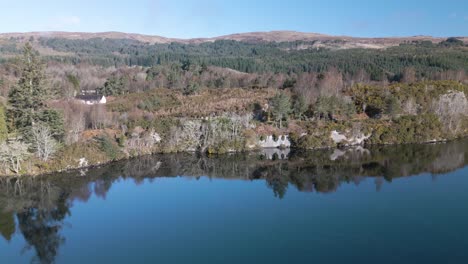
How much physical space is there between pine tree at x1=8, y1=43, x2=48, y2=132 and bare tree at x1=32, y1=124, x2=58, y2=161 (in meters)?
2.02

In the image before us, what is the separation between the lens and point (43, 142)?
33469 millimetres

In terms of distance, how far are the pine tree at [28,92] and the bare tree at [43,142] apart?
2017 millimetres

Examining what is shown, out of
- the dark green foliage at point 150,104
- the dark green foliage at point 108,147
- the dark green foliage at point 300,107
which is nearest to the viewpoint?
the dark green foliage at point 108,147

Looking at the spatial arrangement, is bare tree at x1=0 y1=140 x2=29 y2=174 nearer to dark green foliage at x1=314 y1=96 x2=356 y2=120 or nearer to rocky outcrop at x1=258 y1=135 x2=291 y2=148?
rocky outcrop at x1=258 y1=135 x2=291 y2=148

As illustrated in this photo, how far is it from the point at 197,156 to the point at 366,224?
20.3 meters

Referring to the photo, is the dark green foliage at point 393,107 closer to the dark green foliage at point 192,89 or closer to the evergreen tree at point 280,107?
the evergreen tree at point 280,107

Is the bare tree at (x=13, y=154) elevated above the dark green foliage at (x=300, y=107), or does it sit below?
below

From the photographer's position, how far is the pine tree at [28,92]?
3538 centimetres

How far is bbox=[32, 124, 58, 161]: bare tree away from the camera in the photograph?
33219mm

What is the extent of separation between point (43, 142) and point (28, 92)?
5.21 meters

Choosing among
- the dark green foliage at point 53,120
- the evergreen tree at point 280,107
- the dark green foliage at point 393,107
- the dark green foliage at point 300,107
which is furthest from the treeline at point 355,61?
the dark green foliage at point 53,120

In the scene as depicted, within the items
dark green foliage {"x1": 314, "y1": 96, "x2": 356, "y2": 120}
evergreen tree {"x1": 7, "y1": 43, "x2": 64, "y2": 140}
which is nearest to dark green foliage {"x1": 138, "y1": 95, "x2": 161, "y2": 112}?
evergreen tree {"x1": 7, "y1": 43, "x2": 64, "y2": 140}

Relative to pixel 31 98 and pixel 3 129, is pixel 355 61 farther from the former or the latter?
pixel 3 129

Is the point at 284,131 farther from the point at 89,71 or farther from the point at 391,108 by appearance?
the point at 89,71
